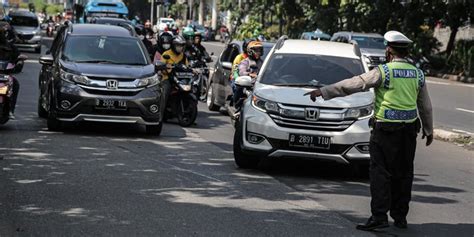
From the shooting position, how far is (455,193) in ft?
35.4

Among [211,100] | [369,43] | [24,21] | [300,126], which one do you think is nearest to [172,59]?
[211,100]

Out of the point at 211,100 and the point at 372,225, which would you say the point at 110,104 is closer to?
the point at 211,100

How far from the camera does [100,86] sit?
542 inches

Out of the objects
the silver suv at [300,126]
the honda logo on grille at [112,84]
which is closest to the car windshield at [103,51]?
the honda logo on grille at [112,84]

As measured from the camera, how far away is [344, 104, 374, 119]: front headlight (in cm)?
1079

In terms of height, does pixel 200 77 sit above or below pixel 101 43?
below

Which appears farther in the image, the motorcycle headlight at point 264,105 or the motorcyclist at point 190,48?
the motorcyclist at point 190,48

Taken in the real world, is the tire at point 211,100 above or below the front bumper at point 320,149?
below

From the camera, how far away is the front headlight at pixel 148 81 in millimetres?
14059

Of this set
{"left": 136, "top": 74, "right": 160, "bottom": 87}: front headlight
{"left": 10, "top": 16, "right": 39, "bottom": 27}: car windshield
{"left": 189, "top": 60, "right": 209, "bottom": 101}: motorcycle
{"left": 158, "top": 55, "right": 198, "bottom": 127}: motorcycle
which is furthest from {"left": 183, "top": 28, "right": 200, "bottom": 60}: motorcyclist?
{"left": 10, "top": 16, "right": 39, "bottom": 27}: car windshield

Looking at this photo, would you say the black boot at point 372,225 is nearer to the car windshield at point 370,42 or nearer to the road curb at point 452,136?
the road curb at point 452,136

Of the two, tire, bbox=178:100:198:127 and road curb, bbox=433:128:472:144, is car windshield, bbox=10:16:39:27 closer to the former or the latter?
A: tire, bbox=178:100:198:127

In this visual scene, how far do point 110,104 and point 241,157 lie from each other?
323 centimetres

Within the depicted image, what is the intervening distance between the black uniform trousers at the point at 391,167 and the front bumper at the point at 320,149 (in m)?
2.32
